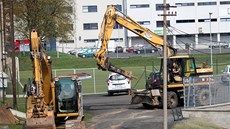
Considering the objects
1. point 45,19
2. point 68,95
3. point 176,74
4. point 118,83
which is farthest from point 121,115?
point 45,19

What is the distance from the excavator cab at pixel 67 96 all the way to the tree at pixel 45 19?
41.2m

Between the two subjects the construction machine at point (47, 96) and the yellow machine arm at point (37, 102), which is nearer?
the yellow machine arm at point (37, 102)

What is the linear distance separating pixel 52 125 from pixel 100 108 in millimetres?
14085

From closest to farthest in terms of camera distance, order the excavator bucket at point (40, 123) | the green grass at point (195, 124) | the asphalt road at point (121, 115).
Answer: the excavator bucket at point (40, 123) → the green grass at point (195, 124) → the asphalt road at point (121, 115)

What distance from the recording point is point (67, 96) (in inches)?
986

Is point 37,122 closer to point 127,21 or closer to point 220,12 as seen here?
point 127,21

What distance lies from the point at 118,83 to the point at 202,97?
14.2 metres

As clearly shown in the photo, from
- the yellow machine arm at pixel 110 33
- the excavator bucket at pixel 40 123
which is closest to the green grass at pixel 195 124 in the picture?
the excavator bucket at pixel 40 123

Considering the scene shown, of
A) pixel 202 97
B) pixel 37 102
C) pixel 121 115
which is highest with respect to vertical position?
pixel 37 102

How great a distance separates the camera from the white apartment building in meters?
99.7

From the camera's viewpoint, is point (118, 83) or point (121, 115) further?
point (118, 83)

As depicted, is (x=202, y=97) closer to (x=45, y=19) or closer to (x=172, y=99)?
(x=172, y=99)

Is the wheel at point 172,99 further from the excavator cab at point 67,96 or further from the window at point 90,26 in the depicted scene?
the window at point 90,26

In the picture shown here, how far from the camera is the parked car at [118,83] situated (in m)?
41.9
